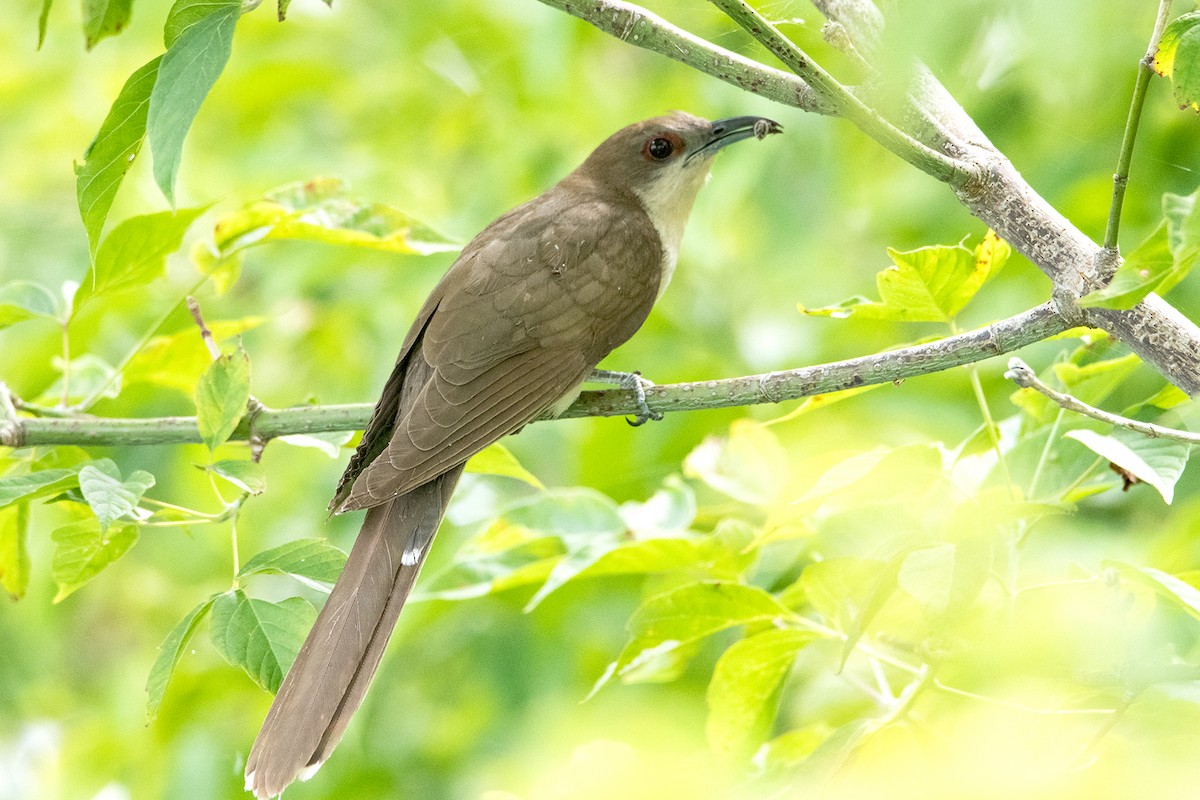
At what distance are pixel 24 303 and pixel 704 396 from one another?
1.61 meters

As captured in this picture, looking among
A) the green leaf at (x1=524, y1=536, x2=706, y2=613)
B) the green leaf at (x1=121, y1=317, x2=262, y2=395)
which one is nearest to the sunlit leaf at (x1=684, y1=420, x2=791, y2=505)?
the green leaf at (x1=524, y1=536, x2=706, y2=613)

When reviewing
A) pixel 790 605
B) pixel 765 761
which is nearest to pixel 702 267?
pixel 790 605

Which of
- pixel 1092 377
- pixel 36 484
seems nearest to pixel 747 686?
pixel 1092 377

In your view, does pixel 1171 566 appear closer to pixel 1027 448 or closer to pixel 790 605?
pixel 1027 448

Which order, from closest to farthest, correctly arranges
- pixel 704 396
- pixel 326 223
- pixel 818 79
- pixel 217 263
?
pixel 818 79, pixel 704 396, pixel 326 223, pixel 217 263

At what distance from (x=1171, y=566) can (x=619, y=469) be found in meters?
1.75

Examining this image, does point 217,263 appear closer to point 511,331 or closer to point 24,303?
point 24,303

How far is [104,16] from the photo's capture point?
2.06 meters

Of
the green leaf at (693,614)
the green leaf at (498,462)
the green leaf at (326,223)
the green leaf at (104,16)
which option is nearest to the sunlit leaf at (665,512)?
the green leaf at (498,462)

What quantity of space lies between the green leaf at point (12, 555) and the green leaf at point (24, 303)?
45cm

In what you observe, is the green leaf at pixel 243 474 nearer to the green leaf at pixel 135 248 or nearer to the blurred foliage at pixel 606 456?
the blurred foliage at pixel 606 456

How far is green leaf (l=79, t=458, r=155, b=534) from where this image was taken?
196 cm

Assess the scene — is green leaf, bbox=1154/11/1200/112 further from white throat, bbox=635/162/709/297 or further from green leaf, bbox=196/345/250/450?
white throat, bbox=635/162/709/297

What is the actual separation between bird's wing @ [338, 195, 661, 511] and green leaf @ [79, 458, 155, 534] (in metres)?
0.66
